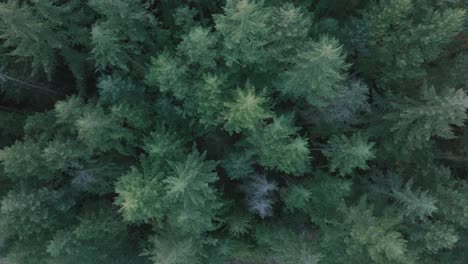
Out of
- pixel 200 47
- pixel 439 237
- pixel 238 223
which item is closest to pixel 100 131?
pixel 200 47

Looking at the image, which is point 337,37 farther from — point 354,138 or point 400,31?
point 354,138

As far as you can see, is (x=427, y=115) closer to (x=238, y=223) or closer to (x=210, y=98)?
(x=210, y=98)

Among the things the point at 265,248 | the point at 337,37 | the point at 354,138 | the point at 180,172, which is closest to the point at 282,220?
the point at 265,248

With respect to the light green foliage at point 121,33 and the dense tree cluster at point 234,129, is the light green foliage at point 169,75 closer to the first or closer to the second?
the dense tree cluster at point 234,129

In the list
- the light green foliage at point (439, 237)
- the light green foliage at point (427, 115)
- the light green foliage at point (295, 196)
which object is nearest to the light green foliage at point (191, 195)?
the light green foliage at point (295, 196)

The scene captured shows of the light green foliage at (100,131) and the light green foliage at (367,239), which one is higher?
the light green foliage at (100,131)

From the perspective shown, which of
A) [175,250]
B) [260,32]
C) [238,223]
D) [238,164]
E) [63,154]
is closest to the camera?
[260,32]
